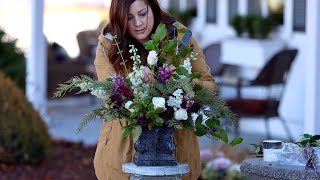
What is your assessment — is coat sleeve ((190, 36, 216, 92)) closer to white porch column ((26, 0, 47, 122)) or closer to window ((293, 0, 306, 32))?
white porch column ((26, 0, 47, 122))

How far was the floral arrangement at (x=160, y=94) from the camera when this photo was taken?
394cm

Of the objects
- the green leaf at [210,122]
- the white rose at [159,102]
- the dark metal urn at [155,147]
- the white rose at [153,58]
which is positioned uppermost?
the white rose at [153,58]

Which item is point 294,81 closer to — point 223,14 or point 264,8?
point 264,8

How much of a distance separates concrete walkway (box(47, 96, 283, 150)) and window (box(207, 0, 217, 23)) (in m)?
1.56

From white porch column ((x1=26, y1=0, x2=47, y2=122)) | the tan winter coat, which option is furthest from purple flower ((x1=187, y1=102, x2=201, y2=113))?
white porch column ((x1=26, y1=0, x2=47, y2=122))

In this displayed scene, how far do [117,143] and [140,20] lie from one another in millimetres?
564

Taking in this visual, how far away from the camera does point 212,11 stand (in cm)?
Answer: 1166

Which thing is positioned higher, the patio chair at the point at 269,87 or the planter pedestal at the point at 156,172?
the planter pedestal at the point at 156,172

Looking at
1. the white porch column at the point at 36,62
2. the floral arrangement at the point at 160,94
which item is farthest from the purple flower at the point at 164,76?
the white porch column at the point at 36,62

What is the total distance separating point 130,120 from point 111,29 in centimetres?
57

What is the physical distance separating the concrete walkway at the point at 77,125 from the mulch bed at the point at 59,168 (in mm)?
267

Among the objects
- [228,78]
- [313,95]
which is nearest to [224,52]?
[228,78]

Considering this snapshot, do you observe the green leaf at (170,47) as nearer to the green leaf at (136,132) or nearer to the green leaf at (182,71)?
the green leaf at (182,71)

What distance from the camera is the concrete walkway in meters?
9.92
